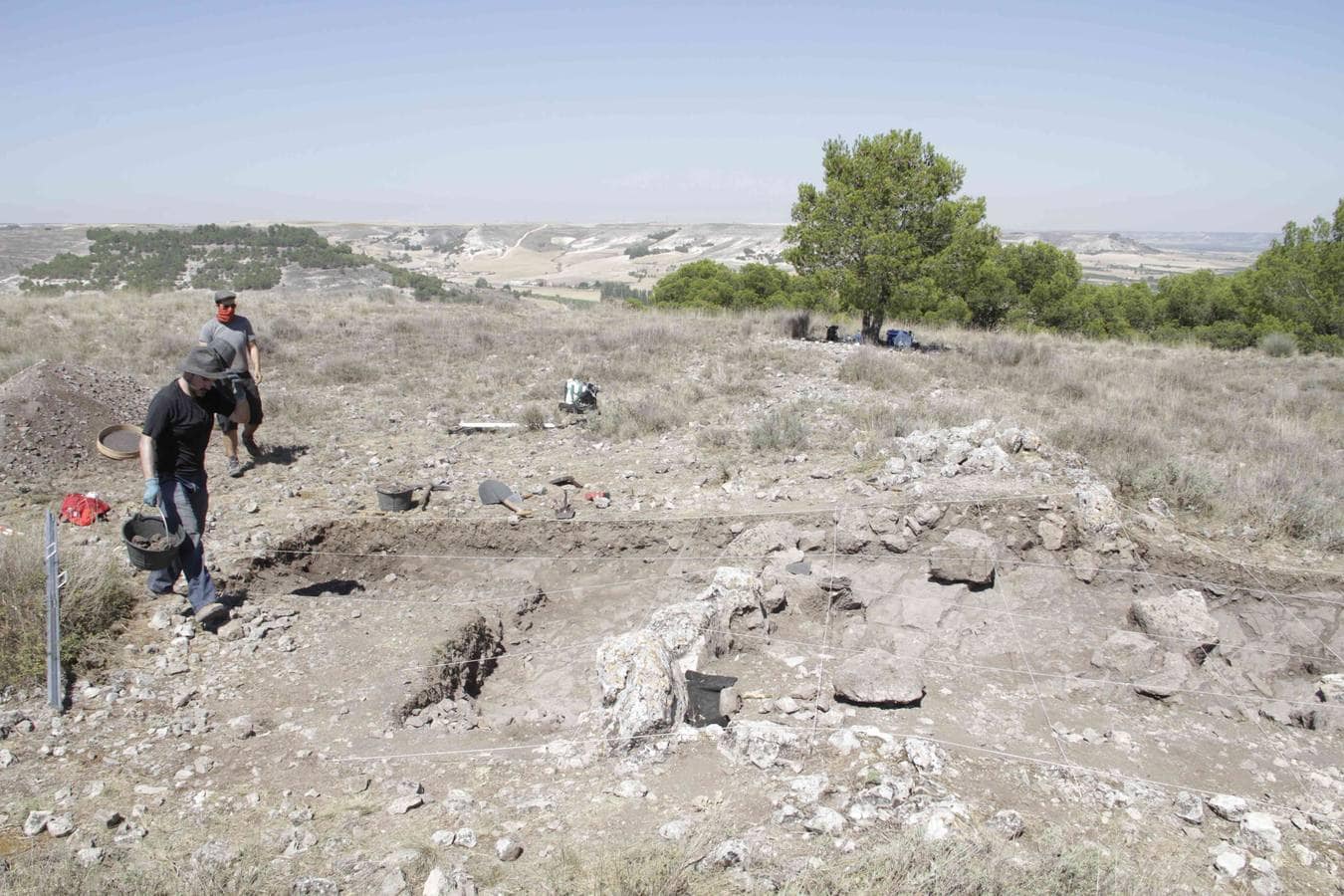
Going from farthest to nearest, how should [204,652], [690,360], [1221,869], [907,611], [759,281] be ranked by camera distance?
[759,281]
[690,360]
[907,611]
[204,652]
[1221,869]

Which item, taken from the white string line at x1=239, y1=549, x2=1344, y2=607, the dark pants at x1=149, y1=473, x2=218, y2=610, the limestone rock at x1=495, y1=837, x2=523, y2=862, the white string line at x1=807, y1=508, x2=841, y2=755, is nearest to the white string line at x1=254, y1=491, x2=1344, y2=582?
the white string line at x1=239, y1=549, x2=1344, y2=607

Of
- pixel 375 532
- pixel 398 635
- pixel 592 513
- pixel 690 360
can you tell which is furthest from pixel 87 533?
pixel 690 360

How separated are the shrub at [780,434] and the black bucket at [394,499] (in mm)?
3893

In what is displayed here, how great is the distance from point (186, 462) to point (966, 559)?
5796 millimetres

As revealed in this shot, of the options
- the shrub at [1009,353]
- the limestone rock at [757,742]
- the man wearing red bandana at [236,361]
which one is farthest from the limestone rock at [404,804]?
the shrub at [1009,353]

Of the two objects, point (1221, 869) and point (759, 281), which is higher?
point (759, 281)

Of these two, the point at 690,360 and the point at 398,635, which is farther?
the point at 690,360

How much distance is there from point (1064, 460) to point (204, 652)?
7.82m

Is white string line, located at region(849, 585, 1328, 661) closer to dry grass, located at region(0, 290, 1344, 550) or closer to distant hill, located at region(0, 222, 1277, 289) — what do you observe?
dry grass, located at region(0, 290, 1344, 550)

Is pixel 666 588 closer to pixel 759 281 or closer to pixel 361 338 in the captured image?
pixel 361 338

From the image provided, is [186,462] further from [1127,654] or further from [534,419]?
[1127,654]

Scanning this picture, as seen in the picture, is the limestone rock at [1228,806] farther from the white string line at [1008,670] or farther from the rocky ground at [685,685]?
the white string line at [1008,670]

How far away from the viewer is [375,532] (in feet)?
21.9

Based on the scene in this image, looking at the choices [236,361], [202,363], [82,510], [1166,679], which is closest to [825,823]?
[1166,679]
